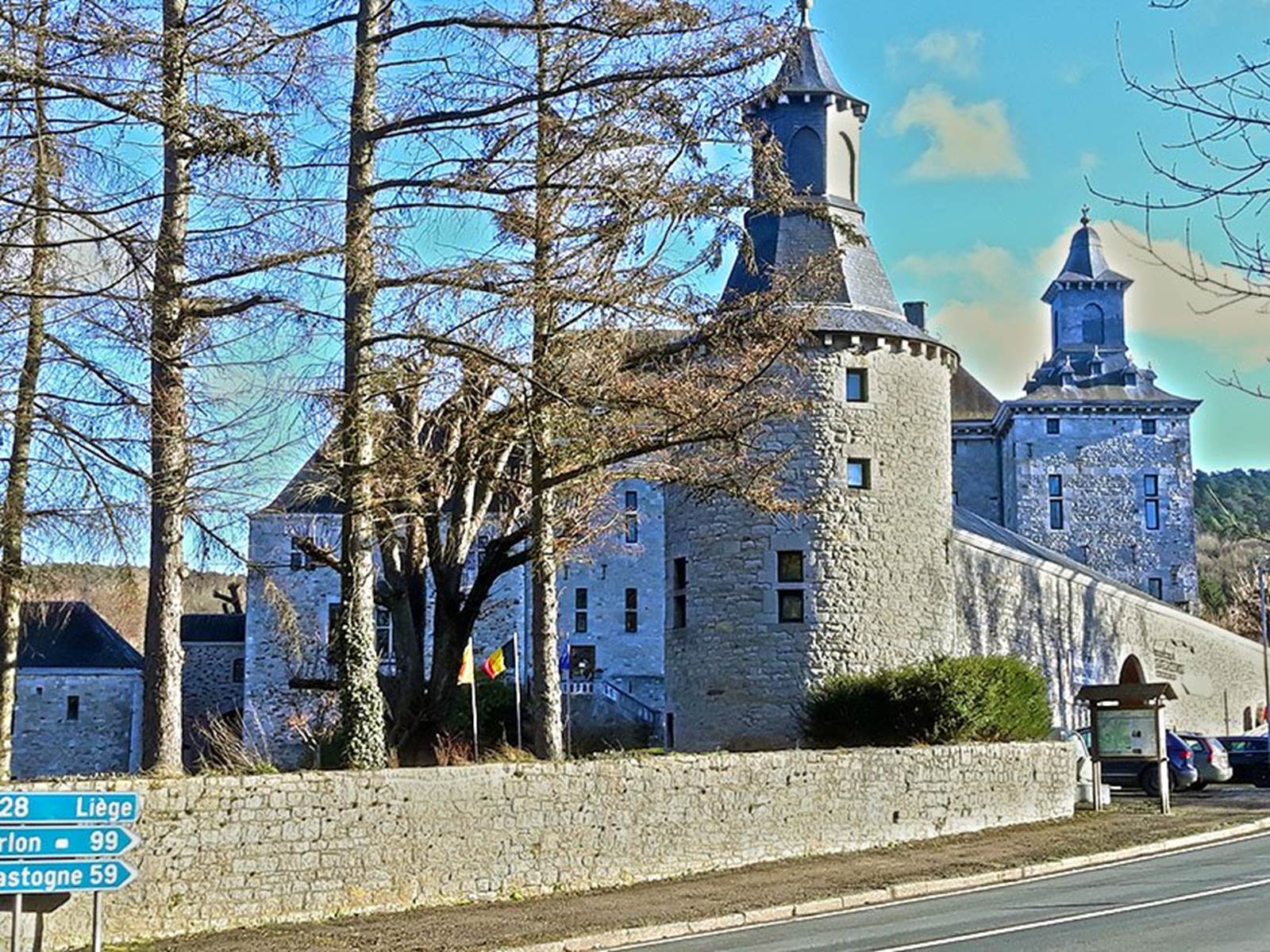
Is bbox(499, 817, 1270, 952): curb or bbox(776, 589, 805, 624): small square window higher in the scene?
bbox(776, 589, 805, 624): small square window

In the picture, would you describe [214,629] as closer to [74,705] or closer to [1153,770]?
[74,705]

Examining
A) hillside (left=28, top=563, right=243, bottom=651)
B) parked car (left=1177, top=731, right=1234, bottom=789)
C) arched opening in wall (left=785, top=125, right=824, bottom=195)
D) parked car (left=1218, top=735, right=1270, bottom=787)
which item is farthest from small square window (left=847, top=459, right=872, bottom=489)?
hillside (left=28, top=563, right=243, bottom=651)

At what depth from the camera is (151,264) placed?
14.0 metres

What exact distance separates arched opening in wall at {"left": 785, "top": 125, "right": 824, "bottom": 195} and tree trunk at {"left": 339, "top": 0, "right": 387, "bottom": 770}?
45.6 ft

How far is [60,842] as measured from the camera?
9.67 m

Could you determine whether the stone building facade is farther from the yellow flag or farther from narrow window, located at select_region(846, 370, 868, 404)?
narrow window, located at select_region(846, 370, 868, 404)

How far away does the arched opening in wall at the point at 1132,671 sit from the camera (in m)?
45.4

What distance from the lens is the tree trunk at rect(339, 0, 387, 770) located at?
15820 mm

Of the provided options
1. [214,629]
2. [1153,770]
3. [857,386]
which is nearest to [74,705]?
[214,629]

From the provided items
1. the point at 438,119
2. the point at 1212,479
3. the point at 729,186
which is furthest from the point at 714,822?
the point at 1212,479

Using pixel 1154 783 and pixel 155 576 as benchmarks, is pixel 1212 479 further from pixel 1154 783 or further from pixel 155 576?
pixel 155 576

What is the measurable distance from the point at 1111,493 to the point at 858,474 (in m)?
43.9

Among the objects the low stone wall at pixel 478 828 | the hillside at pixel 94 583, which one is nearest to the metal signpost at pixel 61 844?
the low stone wall at pixel 478 828

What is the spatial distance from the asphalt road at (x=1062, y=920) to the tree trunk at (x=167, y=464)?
5.24 m
